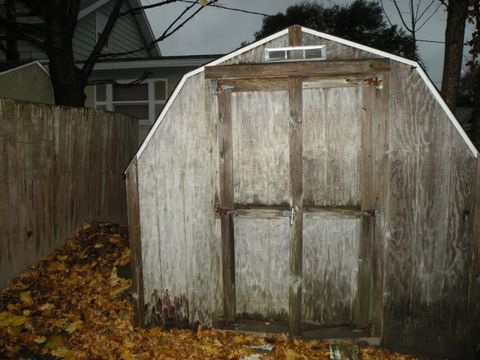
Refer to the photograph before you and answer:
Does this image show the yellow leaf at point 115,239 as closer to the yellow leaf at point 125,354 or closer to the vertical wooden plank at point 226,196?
the yellow leaf at point 125,354

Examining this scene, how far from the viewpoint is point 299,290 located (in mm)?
4180

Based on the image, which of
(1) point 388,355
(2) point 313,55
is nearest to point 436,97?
(2) point 313,55

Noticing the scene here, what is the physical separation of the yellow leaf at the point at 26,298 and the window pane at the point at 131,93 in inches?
382

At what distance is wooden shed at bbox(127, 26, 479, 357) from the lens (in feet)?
12.6

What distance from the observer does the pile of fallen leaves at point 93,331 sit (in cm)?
402

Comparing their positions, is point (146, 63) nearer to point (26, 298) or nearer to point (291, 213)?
point (26, 298)

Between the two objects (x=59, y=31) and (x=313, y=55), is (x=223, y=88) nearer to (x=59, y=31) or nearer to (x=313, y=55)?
(x=313, y=55)

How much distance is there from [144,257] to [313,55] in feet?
9.55

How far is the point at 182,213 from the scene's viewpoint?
4.29 meters

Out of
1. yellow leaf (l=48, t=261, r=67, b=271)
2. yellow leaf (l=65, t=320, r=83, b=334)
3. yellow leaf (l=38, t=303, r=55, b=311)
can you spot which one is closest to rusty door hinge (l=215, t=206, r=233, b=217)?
yellow leaf (l=65, t=320, r=83, b=334)

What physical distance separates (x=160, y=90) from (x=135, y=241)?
9.84 m

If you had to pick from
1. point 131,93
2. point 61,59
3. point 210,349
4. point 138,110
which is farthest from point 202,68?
point 131,93

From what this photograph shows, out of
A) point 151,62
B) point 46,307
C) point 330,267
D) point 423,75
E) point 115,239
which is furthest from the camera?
point 151,62

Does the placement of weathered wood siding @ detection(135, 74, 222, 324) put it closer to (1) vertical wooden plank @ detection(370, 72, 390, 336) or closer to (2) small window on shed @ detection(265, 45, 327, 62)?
(2) small window on shed @ detection(265, 45, 327, 62)
